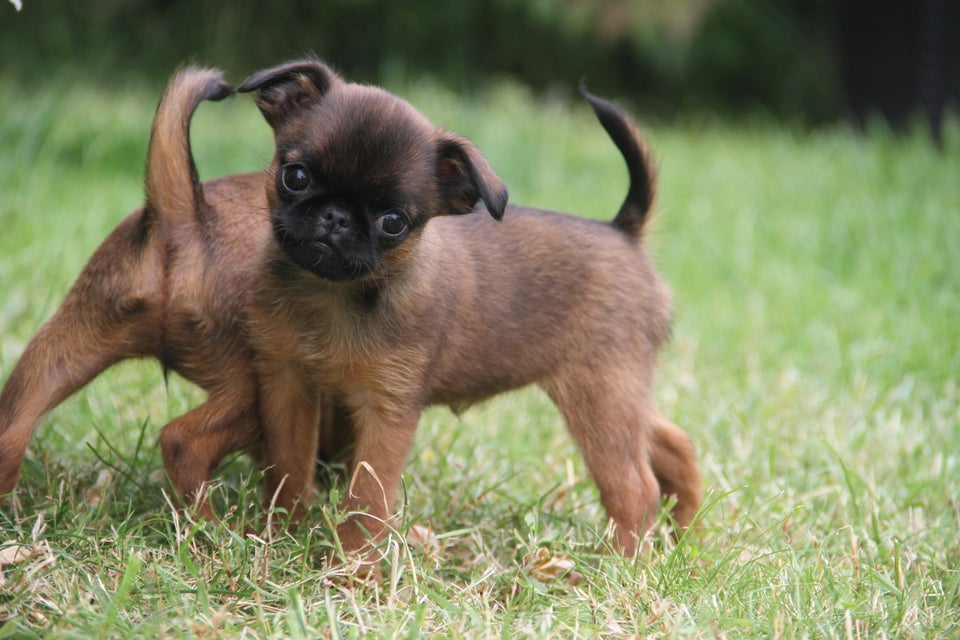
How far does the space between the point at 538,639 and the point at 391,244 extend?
Result: 1230 millimetres

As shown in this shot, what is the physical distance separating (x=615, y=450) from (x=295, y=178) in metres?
1.44

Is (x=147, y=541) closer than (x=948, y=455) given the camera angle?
Yes

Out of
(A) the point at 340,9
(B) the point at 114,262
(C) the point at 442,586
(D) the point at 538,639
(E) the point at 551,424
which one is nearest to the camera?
(D) the point at 538,639

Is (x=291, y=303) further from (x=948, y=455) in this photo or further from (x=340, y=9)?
(x=340, y=9)

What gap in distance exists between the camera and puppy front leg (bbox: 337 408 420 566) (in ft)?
11.4

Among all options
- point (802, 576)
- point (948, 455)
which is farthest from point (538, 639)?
point (948, 455)

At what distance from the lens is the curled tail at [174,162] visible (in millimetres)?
3541

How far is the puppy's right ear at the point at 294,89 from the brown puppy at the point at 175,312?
0.16 metres

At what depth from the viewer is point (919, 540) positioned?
394 centimetres

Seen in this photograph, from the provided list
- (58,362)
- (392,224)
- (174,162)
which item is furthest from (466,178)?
(58,362)

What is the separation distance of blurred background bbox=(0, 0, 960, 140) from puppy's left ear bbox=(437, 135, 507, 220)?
22.1 ft

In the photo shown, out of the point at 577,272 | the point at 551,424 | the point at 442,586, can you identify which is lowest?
the point at 551,424

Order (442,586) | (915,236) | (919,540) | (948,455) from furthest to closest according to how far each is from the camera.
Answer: (915,236) → (948,455) → (919,540) → (442,586)

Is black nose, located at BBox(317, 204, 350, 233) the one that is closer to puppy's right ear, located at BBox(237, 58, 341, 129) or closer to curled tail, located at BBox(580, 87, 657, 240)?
puppy's right ear, located at BBox(237, 58, 341, 129)
